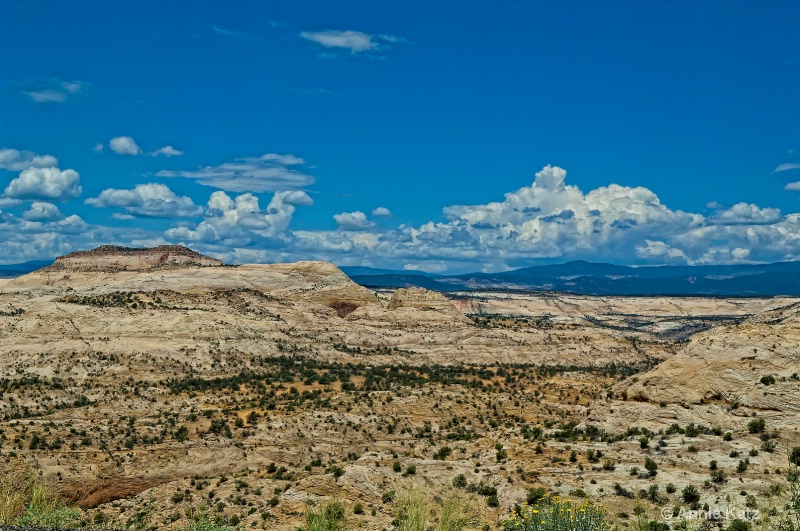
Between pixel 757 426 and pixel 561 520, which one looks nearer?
pixel 561 520

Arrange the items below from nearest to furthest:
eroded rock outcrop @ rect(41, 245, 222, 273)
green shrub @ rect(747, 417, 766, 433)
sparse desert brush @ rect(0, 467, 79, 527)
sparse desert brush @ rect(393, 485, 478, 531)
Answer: sparse desert brush @ rect(393, 485, 478, 531)
sparse desert brush @ rect(0, 467, 79, 527)
green shrub @ rect(747, 417, 766, 433)
eroded rock outcrop @ rect(41, 245, 222, 273)

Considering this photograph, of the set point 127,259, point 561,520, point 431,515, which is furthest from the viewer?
point 127,259

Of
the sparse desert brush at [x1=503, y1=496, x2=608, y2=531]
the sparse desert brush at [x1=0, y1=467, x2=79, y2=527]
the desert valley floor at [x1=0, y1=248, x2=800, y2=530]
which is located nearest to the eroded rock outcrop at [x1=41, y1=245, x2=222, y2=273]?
the desert valley floor at [x1=0, y1=248, x2=800, y2=530]

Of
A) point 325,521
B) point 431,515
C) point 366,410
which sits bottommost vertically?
point 366,410

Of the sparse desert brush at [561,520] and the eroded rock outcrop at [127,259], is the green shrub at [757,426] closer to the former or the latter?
the sparse desert brush at [561,520]

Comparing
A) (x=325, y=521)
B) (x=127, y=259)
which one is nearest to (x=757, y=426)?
(x=325, y=521)

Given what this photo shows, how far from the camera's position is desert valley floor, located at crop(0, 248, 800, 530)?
23.2m

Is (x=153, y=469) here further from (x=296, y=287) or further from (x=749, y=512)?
(x=296, y=287)

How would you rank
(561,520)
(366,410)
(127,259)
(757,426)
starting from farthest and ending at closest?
(127,259) → (366,410) → (757,426) → (561,520)

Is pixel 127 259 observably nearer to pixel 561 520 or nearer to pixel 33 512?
pixel 33 512

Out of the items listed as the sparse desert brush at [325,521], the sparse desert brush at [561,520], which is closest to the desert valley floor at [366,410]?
the sparse desert brush at [325,521]

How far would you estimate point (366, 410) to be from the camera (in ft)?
153

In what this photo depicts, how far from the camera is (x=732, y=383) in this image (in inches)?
1080

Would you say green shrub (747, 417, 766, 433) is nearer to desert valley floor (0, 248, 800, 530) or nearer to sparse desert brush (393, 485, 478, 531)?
desert valley floor (0, 248, 800, 530)
